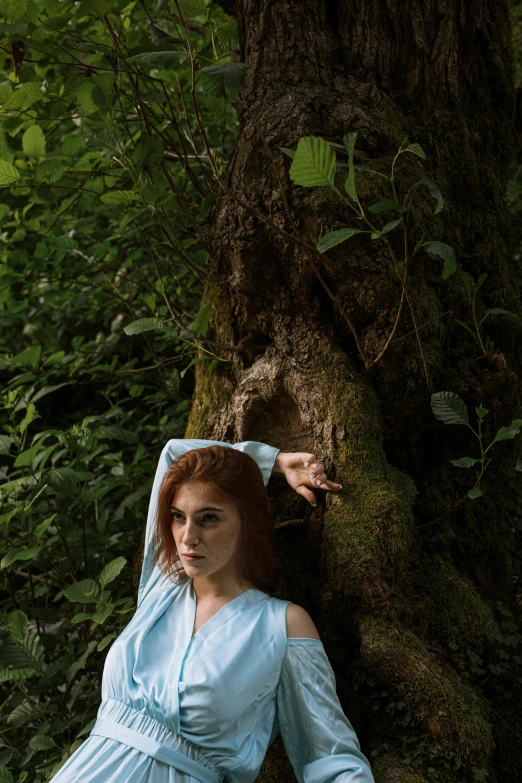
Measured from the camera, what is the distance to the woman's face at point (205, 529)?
194cm

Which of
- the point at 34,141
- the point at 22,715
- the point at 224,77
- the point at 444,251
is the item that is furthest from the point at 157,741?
the point at 34,141

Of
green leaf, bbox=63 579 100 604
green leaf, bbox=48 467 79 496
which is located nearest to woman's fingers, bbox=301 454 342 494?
green leaf, bbox=63 579 100 604

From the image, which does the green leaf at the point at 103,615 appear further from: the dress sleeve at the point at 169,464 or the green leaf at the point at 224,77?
the green leaf at the point at 224,77

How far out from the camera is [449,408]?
2158 mm

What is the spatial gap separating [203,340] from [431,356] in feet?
2.57

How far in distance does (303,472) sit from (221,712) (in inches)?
28.3

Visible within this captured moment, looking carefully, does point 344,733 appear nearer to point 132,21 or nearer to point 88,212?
point 88,212

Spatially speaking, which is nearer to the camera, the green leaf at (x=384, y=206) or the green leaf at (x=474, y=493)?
the green leaf at (x=384, y=206)

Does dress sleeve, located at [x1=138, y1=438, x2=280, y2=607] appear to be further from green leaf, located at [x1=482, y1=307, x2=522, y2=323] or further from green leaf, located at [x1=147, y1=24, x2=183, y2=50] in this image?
green leaf, located at [x1=147, y1=24, x2=183, y2=50]

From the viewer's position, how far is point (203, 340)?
2525 millimetres

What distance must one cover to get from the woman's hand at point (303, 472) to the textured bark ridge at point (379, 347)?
0.09m

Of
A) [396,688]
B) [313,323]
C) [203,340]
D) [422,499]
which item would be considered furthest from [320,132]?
[396,688]

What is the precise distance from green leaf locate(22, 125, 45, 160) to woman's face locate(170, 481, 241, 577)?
138 cm

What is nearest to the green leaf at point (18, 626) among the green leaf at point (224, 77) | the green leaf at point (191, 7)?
the green leaf at point (224, 77)
